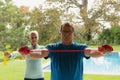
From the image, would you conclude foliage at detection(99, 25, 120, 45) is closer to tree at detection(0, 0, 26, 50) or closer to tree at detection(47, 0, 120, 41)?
tree at detection(47, 0, 120, 41)

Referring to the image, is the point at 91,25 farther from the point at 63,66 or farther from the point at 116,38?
the point at 63,66

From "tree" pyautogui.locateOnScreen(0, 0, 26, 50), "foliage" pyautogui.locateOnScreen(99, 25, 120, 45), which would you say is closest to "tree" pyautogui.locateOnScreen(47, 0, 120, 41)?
"foliage" pyautogui.locateOnScreen(99, 25, 120, 45)

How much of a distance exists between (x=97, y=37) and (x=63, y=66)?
7.48 metres

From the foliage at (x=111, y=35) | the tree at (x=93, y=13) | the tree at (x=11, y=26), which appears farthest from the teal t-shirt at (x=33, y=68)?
the tree at (x=93, y=13)

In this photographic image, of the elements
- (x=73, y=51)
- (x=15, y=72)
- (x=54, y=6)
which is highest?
(x=54, y=6)

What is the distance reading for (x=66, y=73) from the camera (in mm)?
1449

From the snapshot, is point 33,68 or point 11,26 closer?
point 33,68

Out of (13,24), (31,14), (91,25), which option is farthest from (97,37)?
(13,24)

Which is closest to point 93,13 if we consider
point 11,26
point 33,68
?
point 11,26

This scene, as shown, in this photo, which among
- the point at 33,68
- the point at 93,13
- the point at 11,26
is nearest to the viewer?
the point at 33,68

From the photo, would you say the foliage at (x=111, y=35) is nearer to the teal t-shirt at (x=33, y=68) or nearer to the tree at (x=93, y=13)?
the tree at (x=93, y=13)

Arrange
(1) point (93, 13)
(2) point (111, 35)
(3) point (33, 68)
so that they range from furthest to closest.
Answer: (1) point (93, 13) < (2) point (111, 35) < (3) point (33, 68)

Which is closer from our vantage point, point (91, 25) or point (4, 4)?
point (4, 4)

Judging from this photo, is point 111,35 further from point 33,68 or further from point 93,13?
point 33,68
